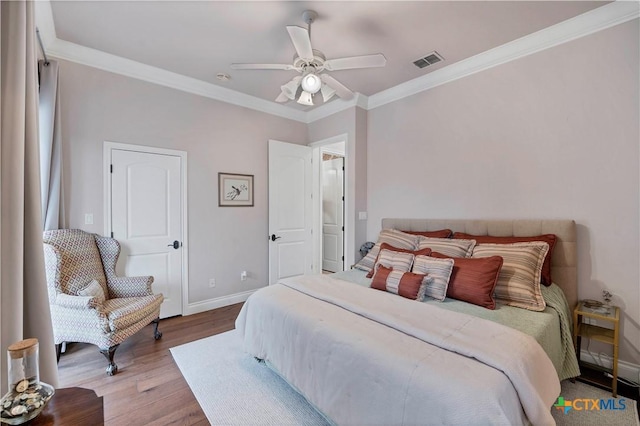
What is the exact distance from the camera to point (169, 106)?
345 cm

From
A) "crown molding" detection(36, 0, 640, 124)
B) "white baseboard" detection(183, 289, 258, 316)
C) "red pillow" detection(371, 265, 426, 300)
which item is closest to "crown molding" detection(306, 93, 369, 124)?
"crown molding" detection(36, 0, 640, 124)

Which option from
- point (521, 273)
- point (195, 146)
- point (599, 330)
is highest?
point (195, 146)

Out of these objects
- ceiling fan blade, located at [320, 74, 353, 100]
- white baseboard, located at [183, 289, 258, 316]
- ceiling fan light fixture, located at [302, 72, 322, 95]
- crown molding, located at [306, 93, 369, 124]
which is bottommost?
white baseboard, located at [183, 289, 258, 316]

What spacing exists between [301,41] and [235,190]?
8.04ft

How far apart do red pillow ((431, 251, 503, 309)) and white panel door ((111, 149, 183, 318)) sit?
121 inches

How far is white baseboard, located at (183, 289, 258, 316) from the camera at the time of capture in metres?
3.61

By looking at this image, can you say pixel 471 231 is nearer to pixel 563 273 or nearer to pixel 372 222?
pixel 563 273

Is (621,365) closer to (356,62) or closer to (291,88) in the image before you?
(356,62)

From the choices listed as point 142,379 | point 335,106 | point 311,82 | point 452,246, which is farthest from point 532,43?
point 142,379

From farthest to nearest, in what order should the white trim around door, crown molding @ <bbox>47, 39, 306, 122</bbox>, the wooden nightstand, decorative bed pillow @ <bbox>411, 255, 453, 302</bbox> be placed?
1. the white trim around door
2. crown molding @ <bbox>47, 39, 306, 122</bbox>
3. decorative bed pillow @ <bbox>411, 255, 453, 302</bbox>
4. the wooden nightstand

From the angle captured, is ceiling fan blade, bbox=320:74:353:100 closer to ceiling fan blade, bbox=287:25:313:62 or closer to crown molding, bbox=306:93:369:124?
ceiling fan blade, bbox=287:25:313:62

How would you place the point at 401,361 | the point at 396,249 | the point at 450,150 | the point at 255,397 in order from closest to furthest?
the point at 401,361, the point at 255,397, the point at 396,249, the point at 450,150

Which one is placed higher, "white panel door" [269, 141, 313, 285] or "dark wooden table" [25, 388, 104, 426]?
"white panel door" [269, 141, 313, 285]

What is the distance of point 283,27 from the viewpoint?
2510 mm
